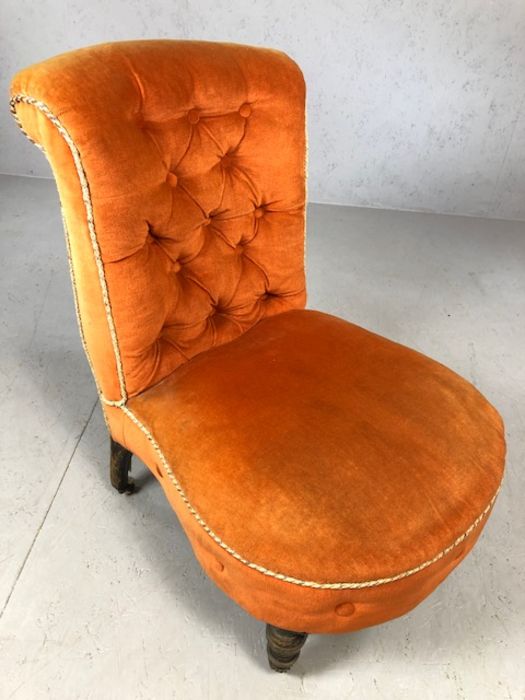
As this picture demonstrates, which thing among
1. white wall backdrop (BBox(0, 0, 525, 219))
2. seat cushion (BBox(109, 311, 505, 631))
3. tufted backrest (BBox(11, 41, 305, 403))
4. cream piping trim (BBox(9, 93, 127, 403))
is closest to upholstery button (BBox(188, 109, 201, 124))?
tufted backrest (BBox(11, 41, 305, 403))

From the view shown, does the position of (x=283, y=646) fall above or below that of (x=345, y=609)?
below

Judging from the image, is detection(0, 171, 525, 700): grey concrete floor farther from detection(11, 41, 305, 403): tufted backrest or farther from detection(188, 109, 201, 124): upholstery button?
detection(188, 109, 201, 124): upholstery button

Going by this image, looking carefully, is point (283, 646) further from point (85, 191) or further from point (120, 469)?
point (85, 191)

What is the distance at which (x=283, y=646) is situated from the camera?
3.13 feet

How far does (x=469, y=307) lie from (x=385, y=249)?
41 centimetres

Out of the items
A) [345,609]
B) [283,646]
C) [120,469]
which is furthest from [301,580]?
[120,469]

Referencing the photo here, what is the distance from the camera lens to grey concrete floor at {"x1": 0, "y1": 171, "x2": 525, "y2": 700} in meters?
1.03

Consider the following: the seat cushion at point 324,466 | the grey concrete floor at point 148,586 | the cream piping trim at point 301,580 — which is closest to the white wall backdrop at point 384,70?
the grey concrete floor at point 148,586

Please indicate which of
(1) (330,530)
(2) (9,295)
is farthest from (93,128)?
(2) (9,295)

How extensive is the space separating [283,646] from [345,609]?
170mm

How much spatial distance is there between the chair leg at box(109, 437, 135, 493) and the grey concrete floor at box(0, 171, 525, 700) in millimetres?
26

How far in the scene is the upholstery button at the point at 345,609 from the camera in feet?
2.74

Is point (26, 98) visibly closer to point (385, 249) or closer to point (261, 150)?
point (261, 150)

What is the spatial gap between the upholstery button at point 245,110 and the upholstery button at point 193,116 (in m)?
0.09
